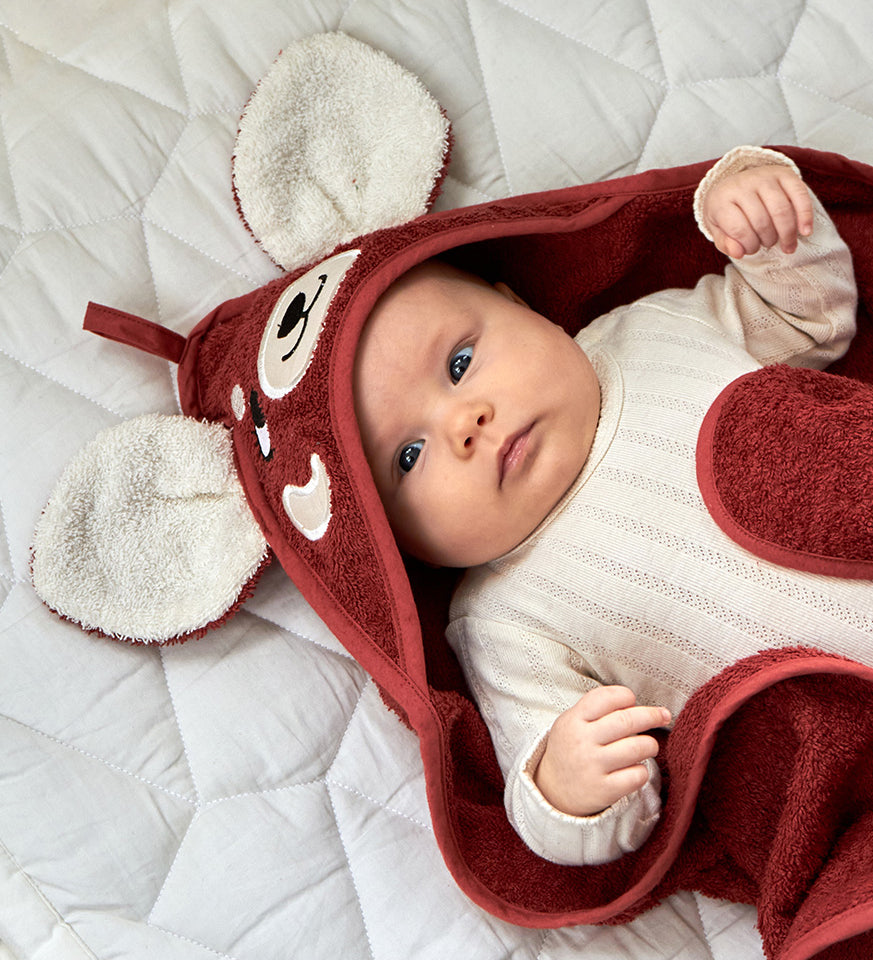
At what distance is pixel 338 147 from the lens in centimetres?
107

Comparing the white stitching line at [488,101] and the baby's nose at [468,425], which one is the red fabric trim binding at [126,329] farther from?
the white stitching line at [488,101]

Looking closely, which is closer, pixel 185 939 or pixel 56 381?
pixel 185 939

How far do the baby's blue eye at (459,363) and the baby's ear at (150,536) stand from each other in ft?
0.84

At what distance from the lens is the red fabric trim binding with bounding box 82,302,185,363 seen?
1.00m

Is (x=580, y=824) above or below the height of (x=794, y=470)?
below

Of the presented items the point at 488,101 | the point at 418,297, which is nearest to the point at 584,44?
the point at 488,101

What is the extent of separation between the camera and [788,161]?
98 cm

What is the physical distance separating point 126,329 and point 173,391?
9 cm

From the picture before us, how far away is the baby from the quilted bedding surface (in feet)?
0.49

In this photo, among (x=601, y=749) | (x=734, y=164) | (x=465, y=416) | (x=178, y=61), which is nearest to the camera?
(x=601, y=749)

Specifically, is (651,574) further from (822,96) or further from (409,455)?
(822,96)

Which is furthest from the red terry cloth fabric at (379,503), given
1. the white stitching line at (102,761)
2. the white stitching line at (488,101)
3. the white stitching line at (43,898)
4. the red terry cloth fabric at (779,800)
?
the white stitching line at (43,898)

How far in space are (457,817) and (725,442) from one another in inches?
17.6

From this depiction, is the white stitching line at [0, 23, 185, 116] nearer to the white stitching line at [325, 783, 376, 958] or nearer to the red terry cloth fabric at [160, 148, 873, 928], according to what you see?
the red terry cloth fabric at [160, 148, 873, 928]
